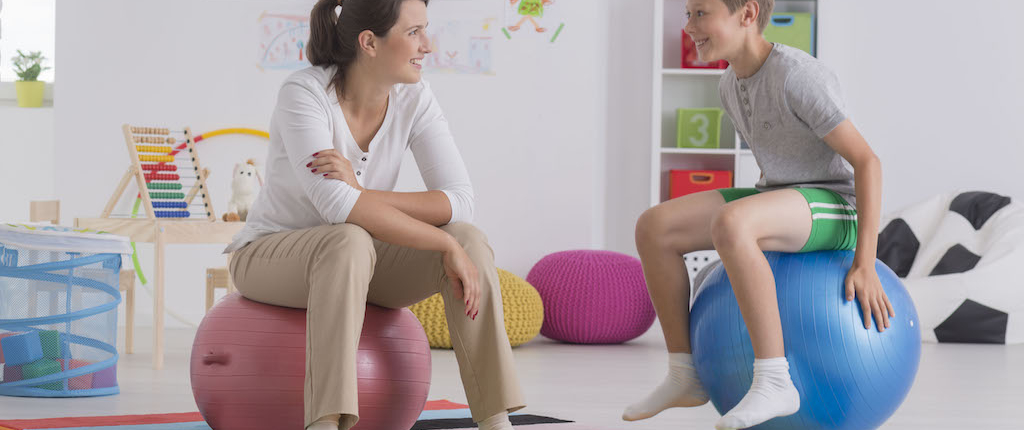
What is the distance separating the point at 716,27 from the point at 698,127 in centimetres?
258

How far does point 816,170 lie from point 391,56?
89cm

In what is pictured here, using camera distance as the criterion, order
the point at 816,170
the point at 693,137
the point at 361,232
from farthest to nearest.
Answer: the point at 693,137 < the point at 816,170 < the point at 361,232

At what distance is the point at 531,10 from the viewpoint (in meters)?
4.39

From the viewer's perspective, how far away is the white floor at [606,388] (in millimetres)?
2385

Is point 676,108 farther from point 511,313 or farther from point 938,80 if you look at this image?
point 511,313

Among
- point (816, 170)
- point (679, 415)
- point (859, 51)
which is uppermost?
point (859, 51)

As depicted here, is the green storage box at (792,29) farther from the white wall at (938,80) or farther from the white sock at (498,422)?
the white sock at (498,422)

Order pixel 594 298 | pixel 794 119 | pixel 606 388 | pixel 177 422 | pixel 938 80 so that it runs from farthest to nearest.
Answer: pixel 938 80 → pixel 594 298 → pixel 606 388 → pixel 177 422 → pixel 794 119

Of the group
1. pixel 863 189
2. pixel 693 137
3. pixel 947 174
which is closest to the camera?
pixel 863 189

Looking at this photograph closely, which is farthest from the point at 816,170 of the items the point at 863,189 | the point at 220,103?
the point at 220,103

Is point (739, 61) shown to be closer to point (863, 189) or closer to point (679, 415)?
point (863, 189)

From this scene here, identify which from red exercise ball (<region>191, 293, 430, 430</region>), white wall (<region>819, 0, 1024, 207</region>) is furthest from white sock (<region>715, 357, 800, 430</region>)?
white wall (<region>819, 0, 1024, 207</region>)

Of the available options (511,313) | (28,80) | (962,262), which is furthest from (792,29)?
(28,80)

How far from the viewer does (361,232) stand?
1747 millimetres
